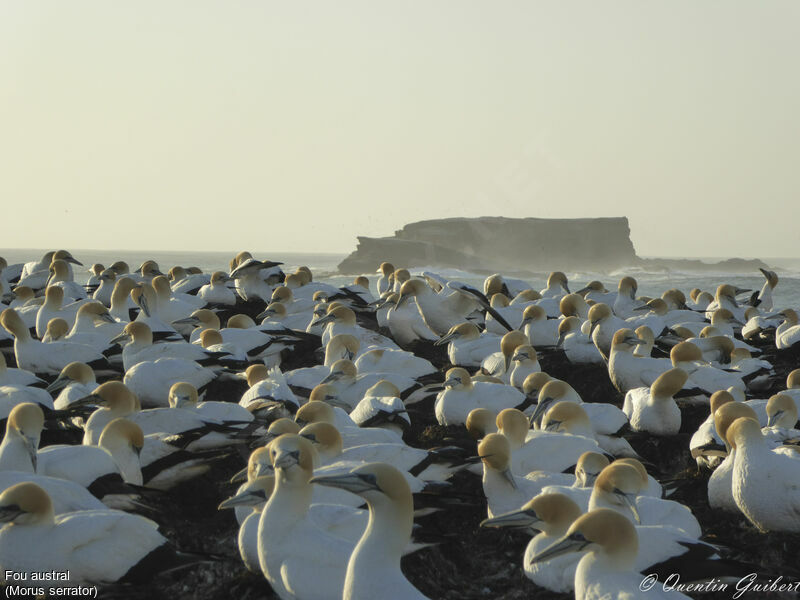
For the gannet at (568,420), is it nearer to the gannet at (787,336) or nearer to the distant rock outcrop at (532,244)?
the gannet at (787,336)

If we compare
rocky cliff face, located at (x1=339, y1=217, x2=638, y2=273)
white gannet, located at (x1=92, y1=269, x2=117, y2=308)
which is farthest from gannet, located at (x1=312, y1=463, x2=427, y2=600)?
rocky cliff face, located at (x1=339, y1=217, x2=638, y2=273)

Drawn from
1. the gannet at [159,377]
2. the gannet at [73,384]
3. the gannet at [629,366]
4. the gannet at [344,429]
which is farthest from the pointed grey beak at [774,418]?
the gannet at [73,384]

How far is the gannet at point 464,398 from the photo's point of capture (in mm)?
8570

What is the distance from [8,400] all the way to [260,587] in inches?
131

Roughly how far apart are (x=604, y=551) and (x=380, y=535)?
94 centimetres

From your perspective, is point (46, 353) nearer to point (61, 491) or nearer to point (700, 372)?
point (61, 491)

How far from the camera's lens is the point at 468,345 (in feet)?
37.4

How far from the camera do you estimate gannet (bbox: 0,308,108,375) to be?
1033cm

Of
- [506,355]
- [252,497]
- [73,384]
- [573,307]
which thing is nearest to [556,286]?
[573,307]

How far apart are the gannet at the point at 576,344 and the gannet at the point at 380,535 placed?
7451mm

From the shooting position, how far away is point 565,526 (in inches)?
204

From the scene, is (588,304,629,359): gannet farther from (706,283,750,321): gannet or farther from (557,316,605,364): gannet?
(706,283,750,321): gannet

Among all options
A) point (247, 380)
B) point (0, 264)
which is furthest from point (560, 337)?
point (0, 264)

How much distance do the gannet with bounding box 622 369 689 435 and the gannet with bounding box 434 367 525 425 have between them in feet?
3.24
